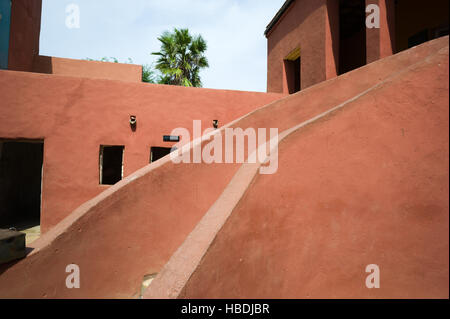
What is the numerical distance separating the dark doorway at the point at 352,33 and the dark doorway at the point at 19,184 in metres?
10.7

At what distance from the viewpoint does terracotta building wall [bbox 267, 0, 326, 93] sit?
19.4ft

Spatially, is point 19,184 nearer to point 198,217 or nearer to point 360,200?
point 198,217

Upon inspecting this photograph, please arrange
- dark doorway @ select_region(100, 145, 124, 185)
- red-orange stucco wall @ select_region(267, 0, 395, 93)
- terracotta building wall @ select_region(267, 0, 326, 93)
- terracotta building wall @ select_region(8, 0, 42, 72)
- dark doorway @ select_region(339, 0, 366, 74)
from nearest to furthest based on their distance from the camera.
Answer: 1. red-orange stucco wall @ select_region(267, 0, 395, 93)
2. terracotta building wall @ select_region(267, 0, 326, 93)
3. terracotta building wall @ select_region(8, 0, 42, 72)
4. dark doorway @ select_region(339, 0, 366, 74)
5. dark doorway @ select_region(100, 145, 124, 185)

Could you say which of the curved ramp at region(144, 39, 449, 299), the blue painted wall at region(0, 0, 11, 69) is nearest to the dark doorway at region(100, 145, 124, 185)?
the blue painted wall at region(0, 0, 11, 69)

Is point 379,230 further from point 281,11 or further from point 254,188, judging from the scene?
point 281,11

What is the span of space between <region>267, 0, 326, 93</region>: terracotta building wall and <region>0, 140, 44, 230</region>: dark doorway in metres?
8.48

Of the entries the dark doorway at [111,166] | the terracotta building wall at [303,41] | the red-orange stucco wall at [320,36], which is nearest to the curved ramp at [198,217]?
the red-orange stucco wall at [320,36]

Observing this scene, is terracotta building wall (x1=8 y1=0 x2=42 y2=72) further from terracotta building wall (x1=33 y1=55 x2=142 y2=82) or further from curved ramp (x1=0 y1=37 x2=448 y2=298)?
curved ramp (x1=0 y1=37 x2=448 y2=298)

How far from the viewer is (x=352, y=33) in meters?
9.03

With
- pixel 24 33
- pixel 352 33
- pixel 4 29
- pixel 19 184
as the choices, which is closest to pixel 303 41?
pixel 352 33

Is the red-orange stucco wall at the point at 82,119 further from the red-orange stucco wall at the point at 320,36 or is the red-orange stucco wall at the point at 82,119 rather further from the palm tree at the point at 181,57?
the palm tree at the point at 181,57

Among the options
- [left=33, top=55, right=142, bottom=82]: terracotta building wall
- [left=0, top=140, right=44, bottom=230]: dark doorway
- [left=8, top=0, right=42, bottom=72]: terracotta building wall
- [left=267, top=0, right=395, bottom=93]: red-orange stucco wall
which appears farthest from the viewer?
[left=33, top=55, right=142, bottom=82]: terracotta building wall

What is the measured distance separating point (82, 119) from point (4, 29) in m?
4.35

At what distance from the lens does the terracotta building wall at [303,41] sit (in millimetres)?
5910
